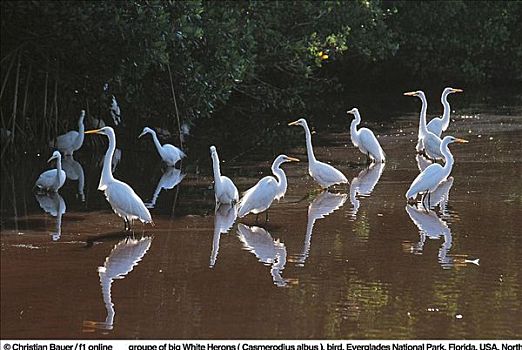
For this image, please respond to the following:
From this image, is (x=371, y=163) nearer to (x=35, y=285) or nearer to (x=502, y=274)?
(x=502, y=274)

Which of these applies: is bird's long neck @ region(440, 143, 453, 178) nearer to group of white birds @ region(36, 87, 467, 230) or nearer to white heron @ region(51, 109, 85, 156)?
group of white birds @ region(36, 87, 467, 230)

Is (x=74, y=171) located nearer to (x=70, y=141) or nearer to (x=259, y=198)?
(x=70, y=141)

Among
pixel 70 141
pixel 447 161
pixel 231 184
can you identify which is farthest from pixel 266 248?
pixel 70 141

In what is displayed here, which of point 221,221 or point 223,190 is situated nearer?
point 221,221

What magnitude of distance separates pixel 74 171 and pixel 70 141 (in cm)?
98

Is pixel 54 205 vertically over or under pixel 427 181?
under

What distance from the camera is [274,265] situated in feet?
32.1

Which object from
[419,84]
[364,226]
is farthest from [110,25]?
[419,84]

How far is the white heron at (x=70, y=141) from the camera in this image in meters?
17.0

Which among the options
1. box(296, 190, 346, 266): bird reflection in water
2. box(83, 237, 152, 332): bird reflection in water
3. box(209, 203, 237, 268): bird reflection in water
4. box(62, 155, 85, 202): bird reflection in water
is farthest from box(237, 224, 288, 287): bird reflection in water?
box(62, 155, 85, 202): bird reflection in water

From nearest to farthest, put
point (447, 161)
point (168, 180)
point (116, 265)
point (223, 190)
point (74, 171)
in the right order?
point (116, 265), point (223, 190), point (447, 161), point (168, 180), point (74, 171)

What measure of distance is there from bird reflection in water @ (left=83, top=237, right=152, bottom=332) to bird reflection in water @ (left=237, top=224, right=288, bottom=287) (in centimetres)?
102

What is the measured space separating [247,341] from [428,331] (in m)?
1.35

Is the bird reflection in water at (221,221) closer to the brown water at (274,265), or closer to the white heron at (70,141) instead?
the brown water at (274,265)
